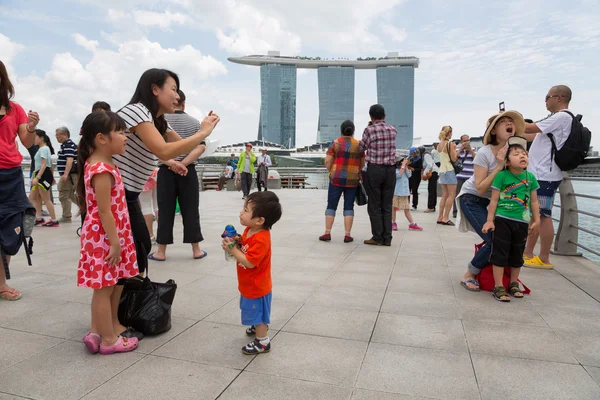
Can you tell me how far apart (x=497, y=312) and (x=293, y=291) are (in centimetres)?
158

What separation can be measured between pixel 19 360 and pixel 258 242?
1429 mm

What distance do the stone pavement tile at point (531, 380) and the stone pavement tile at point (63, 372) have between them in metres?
1.83

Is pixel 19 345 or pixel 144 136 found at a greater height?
pixel 144 136

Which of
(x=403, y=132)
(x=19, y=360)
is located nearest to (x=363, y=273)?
(x=19, y=360)

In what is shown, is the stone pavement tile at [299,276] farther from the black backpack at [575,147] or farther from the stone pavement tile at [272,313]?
the black backpack at [575,147]

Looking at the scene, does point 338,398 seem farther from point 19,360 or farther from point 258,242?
point 19,360

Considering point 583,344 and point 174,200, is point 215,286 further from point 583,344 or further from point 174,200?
point 583,344

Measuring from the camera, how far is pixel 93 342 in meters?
2.31

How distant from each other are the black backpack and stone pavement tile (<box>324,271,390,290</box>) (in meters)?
2.11

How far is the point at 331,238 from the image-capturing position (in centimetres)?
617

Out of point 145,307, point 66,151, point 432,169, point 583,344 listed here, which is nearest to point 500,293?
point 583,344

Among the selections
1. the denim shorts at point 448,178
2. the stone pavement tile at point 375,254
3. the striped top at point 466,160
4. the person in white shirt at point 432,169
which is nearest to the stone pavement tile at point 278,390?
the stone pavement tile at point 375,254

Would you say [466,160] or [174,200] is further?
[466,160]

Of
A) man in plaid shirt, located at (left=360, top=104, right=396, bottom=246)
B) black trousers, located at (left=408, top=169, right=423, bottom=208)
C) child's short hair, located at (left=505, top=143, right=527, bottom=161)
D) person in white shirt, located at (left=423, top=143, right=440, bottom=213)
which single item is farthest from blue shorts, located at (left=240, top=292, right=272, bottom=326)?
black trousers, located at (left=408, top=169, right=423, bottom=208)
